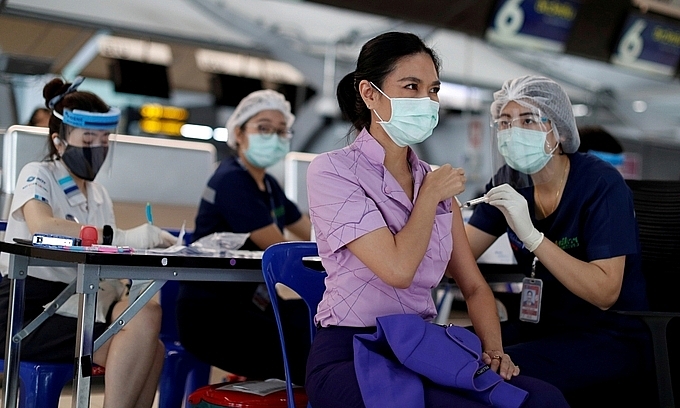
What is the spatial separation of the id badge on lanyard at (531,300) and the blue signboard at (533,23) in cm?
569

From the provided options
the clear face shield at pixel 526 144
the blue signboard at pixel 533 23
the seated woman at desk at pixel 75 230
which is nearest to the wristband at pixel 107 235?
the seated woman at desk at pixel 75 230

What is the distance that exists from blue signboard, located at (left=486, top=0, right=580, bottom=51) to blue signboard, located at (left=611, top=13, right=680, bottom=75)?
73 cm

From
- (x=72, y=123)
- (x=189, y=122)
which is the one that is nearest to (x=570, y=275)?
→ (x=72, y=123)

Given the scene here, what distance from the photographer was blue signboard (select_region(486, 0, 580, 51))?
25.5 feet

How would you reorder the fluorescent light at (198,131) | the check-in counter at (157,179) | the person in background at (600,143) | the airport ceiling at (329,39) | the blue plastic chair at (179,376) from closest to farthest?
the blue plastic chair at (179,376), the check-in counter at (157,179), the person in background at (600,143), the airport ceiling at (329,39), the fluorescent light at (198,131)

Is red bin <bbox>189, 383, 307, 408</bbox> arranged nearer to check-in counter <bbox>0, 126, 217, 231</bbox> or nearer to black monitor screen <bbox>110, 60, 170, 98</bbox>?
check-in counter <bbox>0, 126, 217, 231</bbox>

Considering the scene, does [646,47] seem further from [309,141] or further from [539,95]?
[539,95]

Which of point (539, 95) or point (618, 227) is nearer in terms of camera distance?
point (618, 227)

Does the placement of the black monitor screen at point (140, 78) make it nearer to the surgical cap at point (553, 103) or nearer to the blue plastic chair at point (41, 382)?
the blue plastic chair at point (41, 382)

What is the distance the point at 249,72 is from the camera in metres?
14.4

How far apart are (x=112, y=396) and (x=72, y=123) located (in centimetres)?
98

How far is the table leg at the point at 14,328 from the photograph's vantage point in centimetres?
→ 260

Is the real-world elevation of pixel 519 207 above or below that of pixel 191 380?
above

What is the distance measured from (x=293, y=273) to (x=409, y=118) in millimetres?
552
